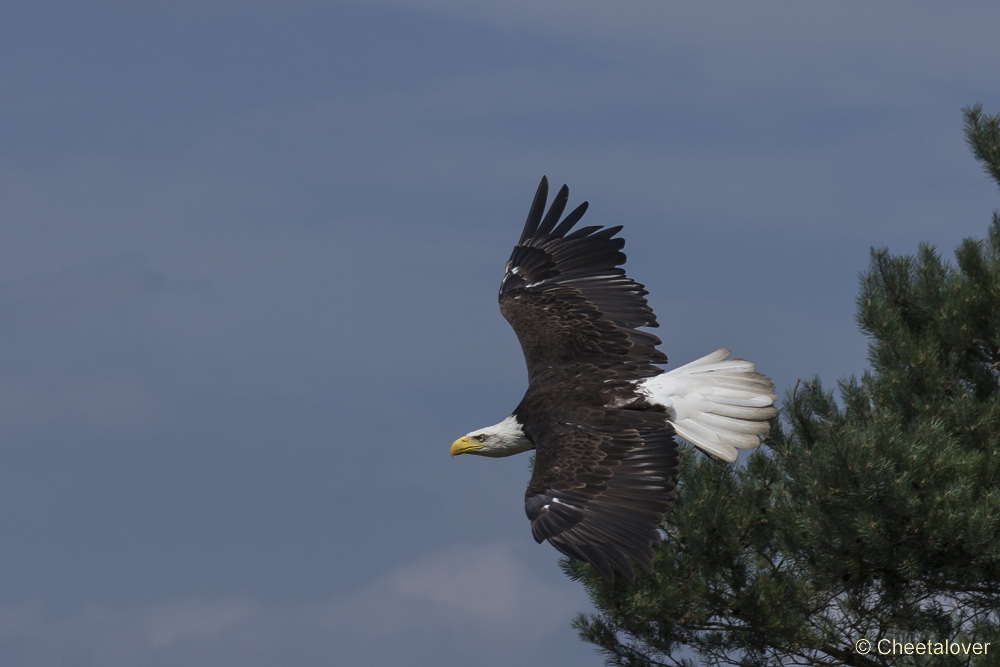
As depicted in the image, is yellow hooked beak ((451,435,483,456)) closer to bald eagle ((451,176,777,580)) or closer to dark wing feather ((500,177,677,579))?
bald eagle ((451,176,777,580))

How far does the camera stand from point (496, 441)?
27.3 ft

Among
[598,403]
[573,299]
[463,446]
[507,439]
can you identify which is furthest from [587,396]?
[573,299]

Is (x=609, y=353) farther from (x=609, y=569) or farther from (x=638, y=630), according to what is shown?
(x=609, y=569)

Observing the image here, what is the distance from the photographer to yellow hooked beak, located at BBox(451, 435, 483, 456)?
8.46 meters

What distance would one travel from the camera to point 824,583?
780cm

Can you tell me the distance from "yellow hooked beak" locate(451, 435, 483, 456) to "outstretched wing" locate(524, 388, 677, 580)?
0.82 metres

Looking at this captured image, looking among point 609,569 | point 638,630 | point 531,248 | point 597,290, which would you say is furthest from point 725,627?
point 531,248

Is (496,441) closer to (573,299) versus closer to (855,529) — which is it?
(573,299)

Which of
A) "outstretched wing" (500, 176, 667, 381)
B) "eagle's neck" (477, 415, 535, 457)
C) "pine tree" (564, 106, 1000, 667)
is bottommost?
"pine tree" (564, 106, 1000, 667)

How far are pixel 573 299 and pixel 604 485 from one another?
8.10ft

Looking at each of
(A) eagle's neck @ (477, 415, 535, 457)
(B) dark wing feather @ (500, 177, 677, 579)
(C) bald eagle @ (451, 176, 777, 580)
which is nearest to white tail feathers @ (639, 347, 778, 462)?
(C) bald eagle @ (451, 176, 777, 580)

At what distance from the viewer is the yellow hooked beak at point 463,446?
846 cm

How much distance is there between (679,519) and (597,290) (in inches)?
84.0

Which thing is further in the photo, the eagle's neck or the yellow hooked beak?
the yellow hooked beak
